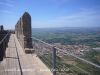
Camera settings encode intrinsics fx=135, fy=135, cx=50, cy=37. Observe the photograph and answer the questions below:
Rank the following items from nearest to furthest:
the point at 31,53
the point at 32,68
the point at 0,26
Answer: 1. the point at 32,68
2. the point at 31,53
3. the point at 0,26

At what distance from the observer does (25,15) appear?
31.2ft

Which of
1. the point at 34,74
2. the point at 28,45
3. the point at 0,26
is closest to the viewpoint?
the point at 34,74

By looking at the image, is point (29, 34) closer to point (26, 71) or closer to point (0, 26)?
point (26, 71)

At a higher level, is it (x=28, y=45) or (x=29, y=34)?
(x=29, y=34)

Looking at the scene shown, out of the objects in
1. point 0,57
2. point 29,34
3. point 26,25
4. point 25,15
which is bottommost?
point 0,57

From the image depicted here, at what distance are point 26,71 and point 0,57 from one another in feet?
14.7

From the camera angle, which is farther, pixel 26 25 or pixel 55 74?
pixel 26 25

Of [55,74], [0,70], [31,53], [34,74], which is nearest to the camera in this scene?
[55,74]

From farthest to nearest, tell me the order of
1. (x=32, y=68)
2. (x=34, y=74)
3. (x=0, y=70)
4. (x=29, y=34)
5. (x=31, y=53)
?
(x=29, y=34) → (x=31, y=53) → (x=32, y=68) → (x=0, y=70) → (x=34, y=74)

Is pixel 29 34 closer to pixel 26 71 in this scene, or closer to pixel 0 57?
pixel 0 57

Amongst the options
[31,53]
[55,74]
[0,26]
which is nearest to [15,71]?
[55,74]

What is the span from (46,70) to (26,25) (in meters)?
5.32

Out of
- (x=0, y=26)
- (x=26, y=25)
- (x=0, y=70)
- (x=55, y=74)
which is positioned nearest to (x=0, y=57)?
(x=26, y=25)

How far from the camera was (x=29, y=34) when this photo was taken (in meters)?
10.1
